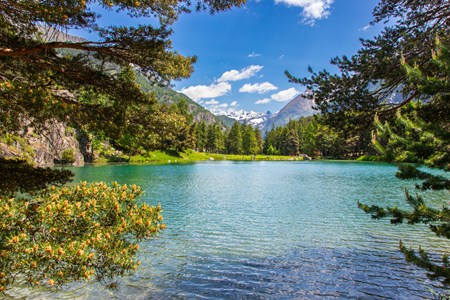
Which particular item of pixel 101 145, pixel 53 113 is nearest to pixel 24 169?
pixel 53 113

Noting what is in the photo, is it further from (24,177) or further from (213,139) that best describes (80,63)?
(213,139)

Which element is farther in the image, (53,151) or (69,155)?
(69,155)

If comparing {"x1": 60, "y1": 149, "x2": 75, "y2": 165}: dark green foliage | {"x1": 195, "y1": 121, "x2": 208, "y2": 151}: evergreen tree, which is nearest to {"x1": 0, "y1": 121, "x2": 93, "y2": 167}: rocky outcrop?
{"x1": 60, "y1": 149, "x2": 75, "y2": 165}: dark green foliage

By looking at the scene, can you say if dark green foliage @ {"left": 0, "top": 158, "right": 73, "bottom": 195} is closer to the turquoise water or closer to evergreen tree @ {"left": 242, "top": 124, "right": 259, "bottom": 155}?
the turquoise water

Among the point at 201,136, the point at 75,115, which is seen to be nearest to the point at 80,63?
the point at 75,115

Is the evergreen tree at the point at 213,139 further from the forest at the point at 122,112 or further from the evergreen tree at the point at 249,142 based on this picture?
the forest at the point at 122,112

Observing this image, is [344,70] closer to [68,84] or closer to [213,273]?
[213,273]

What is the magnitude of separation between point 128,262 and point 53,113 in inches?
168

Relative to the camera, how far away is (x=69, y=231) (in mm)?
5641

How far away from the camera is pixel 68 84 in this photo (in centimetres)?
877

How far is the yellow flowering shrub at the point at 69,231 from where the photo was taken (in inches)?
197

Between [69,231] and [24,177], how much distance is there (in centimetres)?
296

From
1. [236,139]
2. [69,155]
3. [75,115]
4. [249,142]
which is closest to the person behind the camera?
Answer: [75,115]

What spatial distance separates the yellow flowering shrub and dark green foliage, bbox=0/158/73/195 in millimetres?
970
